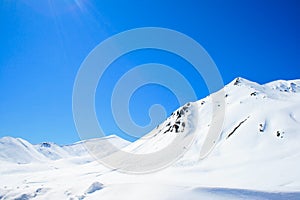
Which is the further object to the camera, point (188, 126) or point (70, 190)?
point (188, 126)

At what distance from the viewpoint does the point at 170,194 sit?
19.7 meters

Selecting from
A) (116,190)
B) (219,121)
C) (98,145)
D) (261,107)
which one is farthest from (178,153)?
(98,145)

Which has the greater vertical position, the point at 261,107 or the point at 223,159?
the point at 261,107

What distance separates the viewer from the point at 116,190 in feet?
79.4

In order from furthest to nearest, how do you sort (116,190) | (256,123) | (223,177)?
(256,123), (223,177), (116,190)

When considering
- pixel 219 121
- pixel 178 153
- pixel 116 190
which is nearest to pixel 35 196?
pixel 116 190

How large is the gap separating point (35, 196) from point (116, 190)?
15.6 m

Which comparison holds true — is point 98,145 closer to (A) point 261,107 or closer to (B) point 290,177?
(A) point 261,107

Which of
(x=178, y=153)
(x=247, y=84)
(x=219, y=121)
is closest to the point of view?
(x=178, y=153)

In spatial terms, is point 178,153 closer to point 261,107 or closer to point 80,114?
point 261,107

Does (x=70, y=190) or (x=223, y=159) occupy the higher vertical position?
(x=223, y=159)

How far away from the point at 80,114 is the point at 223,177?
53.1 feet

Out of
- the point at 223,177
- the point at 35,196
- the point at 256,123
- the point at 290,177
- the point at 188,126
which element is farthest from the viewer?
the point at 188,126


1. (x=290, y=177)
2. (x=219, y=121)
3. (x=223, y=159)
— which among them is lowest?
(x=290, y=177)
